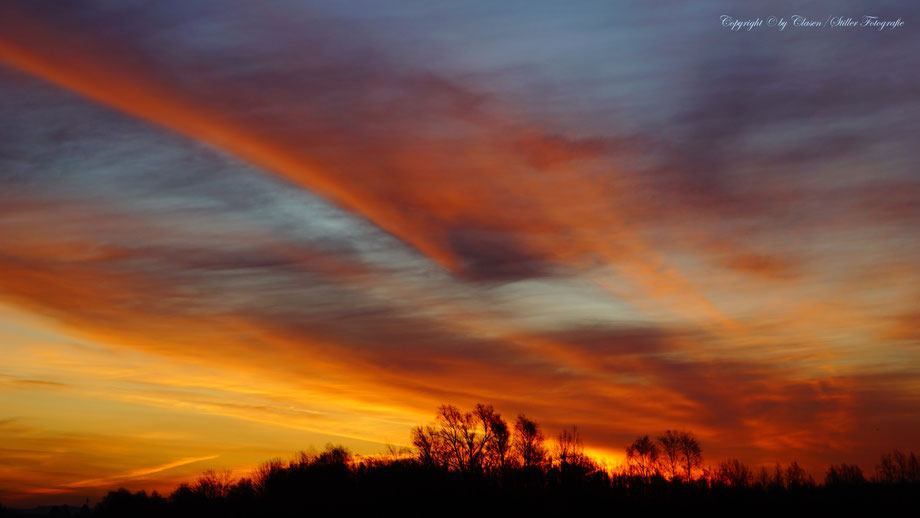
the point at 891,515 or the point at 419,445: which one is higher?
the point at 419,445

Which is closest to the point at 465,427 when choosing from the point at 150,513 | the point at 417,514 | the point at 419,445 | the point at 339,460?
the point at 419,445

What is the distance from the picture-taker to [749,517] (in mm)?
68188

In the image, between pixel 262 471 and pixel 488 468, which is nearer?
pixel 488 468

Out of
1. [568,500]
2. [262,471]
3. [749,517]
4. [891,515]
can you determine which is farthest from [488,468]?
[891,515]

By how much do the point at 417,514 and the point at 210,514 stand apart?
58.3 m

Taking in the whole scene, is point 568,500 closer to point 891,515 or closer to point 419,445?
point 891,515

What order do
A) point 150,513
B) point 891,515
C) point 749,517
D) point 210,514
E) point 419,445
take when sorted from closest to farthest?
point 891,515 < point 749,517 < point 419,445 < point 210,514 < point 150,513

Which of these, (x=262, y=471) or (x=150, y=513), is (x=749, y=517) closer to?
(x=262, y=471)

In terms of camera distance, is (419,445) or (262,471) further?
(262,471)

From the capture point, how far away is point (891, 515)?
2431 inches

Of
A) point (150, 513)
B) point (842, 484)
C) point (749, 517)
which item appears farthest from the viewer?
point (150, 513)

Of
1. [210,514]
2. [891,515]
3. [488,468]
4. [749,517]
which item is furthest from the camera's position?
[210,514]

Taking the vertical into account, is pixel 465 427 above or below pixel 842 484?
above

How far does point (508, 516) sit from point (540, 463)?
38.2 metres
